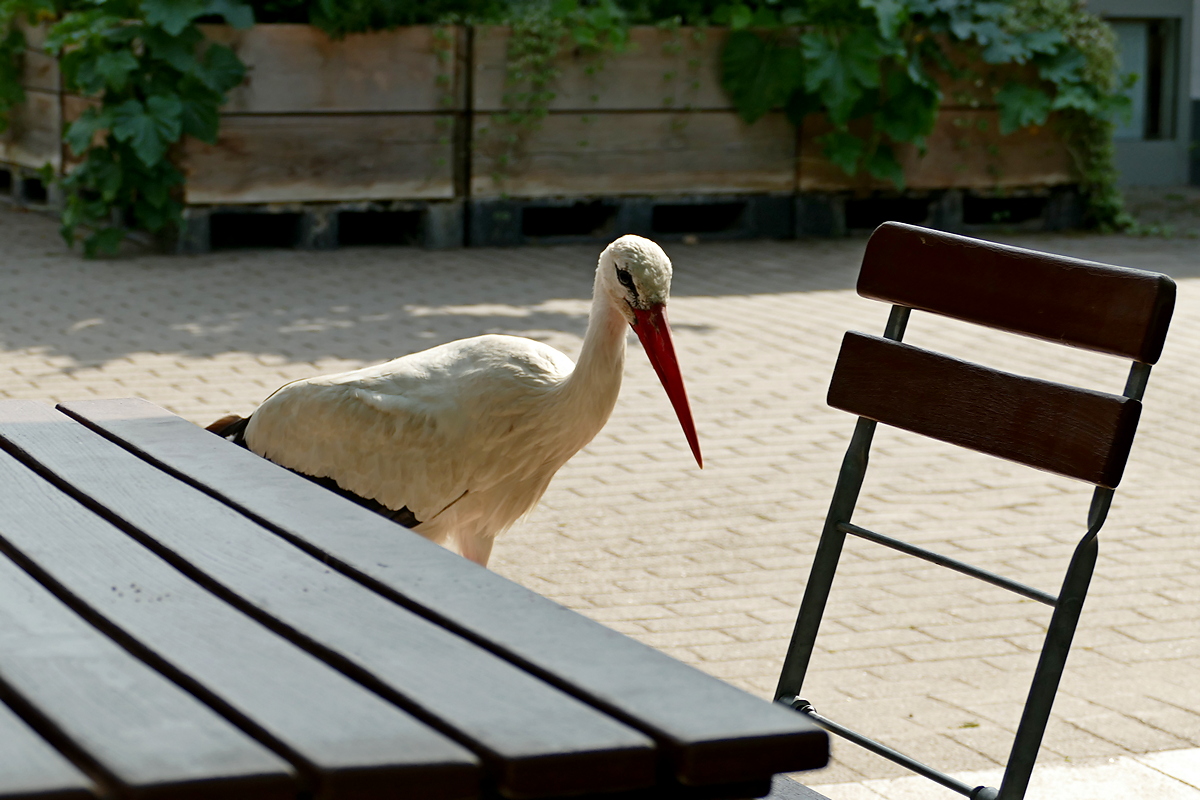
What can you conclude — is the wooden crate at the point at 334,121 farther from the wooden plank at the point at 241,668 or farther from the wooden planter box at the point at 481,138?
the wooden plank at the point at 241,668

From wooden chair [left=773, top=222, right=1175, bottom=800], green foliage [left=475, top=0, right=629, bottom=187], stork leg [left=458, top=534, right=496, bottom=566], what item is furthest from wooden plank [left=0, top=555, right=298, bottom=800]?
green foliage [left=475, top=0, right=629, bottom=187]

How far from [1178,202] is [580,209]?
5.75 metres

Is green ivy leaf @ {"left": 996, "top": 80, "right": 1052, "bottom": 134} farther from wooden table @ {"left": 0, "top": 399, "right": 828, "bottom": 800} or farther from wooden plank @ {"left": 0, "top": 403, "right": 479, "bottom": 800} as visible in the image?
wooden plank @ {"left": 0, "top": 403, "right": 479, "bottom": 800}

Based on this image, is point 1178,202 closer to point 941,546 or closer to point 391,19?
point 391,19

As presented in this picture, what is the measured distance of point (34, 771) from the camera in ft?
4.16

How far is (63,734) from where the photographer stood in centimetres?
134

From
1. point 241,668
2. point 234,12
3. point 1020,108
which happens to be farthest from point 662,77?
point 241,668

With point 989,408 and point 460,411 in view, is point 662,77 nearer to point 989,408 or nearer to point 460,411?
point 460,411

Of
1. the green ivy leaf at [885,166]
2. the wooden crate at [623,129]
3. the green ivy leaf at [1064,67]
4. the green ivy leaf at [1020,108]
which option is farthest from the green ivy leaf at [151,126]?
the green ivy leaf at [1064,67]

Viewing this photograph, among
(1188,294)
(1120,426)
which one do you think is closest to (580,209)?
(1188,294)

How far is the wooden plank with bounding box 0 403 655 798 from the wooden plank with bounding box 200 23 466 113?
25.0 ft

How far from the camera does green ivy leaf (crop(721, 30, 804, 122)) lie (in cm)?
1034

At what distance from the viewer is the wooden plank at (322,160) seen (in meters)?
9.41

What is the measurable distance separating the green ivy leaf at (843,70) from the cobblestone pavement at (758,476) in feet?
3.48
